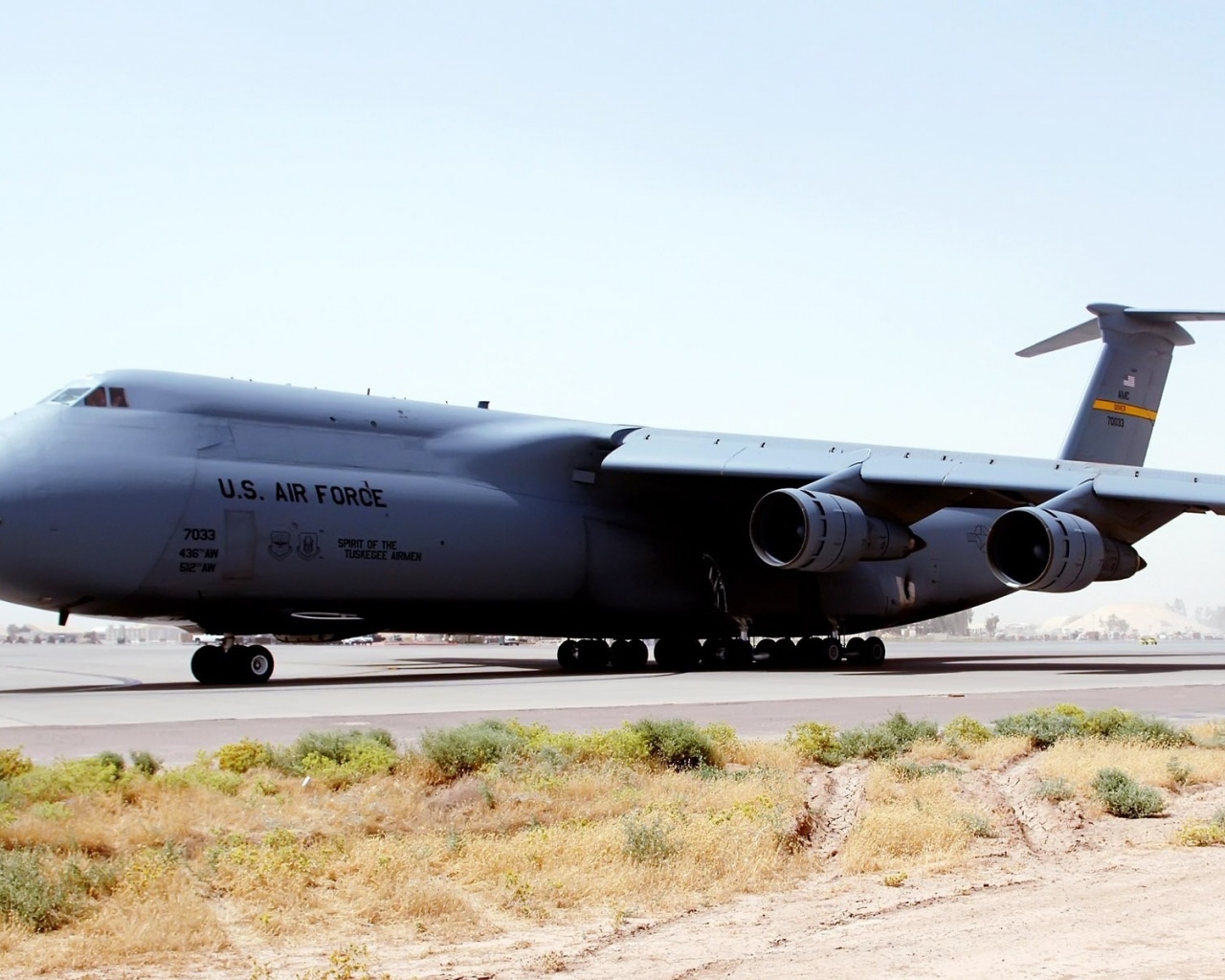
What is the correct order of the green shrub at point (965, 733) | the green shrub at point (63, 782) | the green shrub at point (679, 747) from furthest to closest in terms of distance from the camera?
the green shrub at point (965, 733), the green shrub at point (679, 747), the green shrub at point (63, 782)

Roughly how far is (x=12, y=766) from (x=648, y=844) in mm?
3732

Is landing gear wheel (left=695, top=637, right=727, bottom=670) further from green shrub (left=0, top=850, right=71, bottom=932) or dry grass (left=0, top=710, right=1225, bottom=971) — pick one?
green shrub (left=0, top=850, right=71, bottom=932)

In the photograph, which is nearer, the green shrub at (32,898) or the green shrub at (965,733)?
the green shrub at (32,898)

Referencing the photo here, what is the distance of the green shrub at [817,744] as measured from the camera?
30.7 feet

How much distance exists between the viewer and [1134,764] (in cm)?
907

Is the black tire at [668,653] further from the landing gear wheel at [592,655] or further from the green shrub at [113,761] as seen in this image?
the green shrub at [113,761]

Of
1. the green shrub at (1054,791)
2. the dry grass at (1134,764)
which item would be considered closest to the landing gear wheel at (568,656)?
the dry grass at (1134,764)

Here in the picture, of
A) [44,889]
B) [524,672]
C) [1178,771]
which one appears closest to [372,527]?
[524,672]

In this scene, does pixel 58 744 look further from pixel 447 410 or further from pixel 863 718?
pixel 447 410

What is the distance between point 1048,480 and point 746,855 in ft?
51.2

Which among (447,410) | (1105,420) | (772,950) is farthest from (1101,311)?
(772,950)

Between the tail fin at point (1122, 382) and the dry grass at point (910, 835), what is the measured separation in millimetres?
20715

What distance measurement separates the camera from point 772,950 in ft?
16.3

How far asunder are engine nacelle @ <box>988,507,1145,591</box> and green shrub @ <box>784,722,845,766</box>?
10.6 metres
